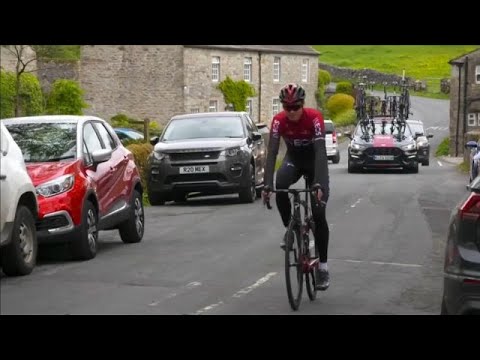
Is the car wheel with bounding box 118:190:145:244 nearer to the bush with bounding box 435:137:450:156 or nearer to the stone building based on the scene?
the bush with bounding box 435:137:450:156

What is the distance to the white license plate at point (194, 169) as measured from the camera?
66.3 ft

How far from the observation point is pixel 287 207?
9.47 m

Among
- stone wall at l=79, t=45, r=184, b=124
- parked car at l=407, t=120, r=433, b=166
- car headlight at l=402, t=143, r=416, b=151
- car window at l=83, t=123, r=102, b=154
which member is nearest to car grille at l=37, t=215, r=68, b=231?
car window at l=83, t=123, r=102, b=154

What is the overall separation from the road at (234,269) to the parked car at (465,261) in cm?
170

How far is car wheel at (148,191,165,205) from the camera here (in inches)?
813

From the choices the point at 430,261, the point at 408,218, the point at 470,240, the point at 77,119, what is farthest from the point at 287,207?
the point at 408,218

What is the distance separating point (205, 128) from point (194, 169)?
1485mm

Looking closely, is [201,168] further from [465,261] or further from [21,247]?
[465,261]

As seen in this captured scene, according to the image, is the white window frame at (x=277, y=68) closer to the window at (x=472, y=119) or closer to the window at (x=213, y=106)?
the window at (x=213, y=106)

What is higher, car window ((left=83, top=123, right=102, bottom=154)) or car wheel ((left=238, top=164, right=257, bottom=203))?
car window ((left=83, top=123, right=102, bottom=154))

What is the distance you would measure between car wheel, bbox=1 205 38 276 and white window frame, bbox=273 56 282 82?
58449mm

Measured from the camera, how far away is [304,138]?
941 cm

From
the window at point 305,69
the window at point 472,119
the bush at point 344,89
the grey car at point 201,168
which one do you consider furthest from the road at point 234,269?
the bush at point 344,89
